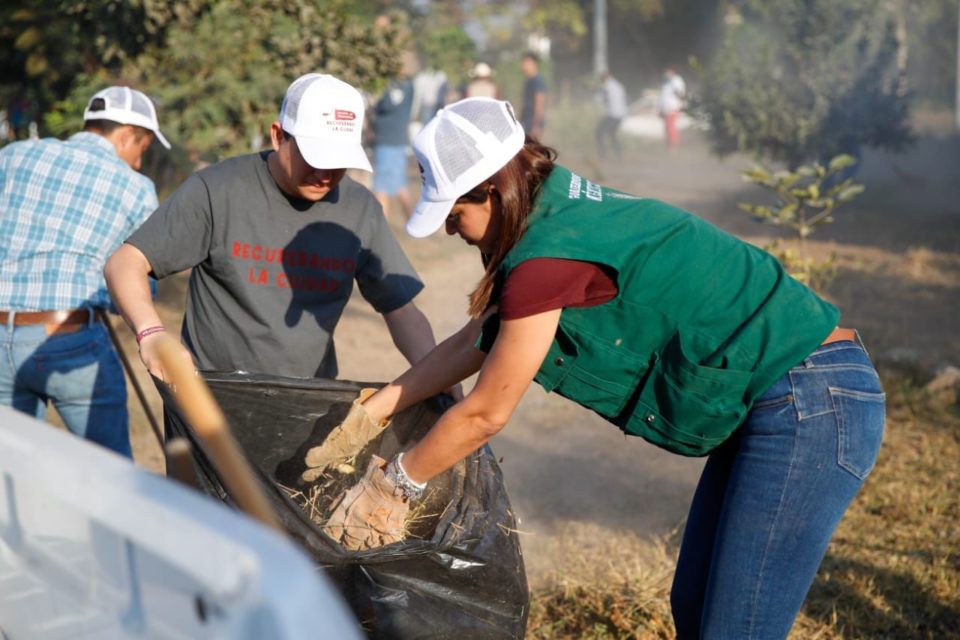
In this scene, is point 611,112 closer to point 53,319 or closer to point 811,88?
point 811,88

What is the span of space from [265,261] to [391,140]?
23.1ft

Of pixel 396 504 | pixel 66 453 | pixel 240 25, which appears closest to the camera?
pixel 66 453

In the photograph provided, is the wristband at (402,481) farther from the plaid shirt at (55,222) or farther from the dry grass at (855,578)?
the plaid shirt at (55,222)

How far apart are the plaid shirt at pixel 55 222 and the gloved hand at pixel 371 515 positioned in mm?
1504

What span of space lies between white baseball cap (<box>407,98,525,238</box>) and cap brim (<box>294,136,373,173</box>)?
2.48 ft

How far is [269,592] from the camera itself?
42.3 inches

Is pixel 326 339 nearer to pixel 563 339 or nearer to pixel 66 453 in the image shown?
pixel 563 339

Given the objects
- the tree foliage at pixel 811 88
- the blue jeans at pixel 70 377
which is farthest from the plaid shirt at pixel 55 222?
the tree foliage at pixel 811 88

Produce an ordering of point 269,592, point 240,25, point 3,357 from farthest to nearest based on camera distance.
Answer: point 240,25, point 3,357, point 269,592

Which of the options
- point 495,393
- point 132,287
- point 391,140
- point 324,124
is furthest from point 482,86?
point 495,393

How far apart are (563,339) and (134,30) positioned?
221 inches

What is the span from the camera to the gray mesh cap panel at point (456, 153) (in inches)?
79.3

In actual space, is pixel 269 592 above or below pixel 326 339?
above

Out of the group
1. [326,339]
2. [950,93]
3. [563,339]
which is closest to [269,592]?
[563,339]
